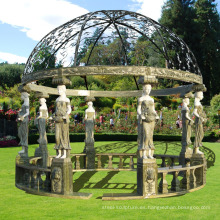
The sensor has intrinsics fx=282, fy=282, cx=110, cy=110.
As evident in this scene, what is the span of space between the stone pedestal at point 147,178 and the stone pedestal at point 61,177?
5.92ft

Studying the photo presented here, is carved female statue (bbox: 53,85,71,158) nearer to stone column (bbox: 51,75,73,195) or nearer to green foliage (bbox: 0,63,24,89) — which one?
stone column (bbox: 51,75,73,195)

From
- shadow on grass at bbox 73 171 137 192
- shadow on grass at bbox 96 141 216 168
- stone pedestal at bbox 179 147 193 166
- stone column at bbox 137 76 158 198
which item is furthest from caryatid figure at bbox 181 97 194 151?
shadow on grass at bbox 96 141 216 168

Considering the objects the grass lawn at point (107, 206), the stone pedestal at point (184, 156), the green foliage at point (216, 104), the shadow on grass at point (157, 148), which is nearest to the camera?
the grass lawn at point (107, 206)

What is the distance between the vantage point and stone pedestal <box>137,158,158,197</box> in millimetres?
6930

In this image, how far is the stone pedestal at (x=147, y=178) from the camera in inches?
273

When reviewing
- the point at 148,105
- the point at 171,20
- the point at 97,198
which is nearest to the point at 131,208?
the point at 97,198

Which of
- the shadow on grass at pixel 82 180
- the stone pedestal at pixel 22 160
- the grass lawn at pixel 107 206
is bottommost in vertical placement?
the shadow on grass at pixel 82 180

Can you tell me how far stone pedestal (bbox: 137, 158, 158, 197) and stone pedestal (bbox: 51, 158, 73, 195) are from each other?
1.80m

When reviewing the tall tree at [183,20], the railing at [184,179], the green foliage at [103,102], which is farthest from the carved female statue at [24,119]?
the tall tree at [183,20]

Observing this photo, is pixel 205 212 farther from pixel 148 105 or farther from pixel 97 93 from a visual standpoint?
pixel 97 93

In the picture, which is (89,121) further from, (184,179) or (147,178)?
(147,178)

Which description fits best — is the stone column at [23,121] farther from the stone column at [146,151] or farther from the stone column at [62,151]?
the stone column at [146,151]

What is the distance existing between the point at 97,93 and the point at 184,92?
3.82 m

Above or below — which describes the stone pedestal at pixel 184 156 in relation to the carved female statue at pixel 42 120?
below
